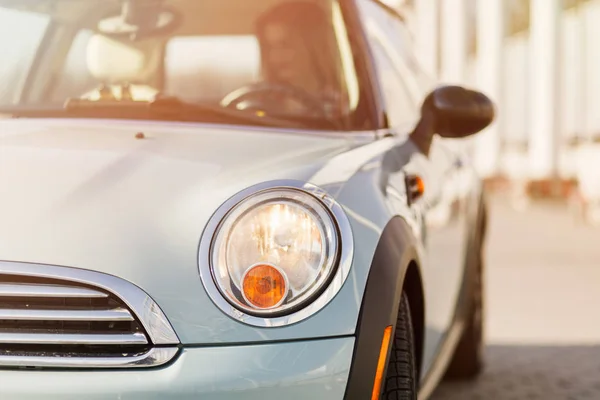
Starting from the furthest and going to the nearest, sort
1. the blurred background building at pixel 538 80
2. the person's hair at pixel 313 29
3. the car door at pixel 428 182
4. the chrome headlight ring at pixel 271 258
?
the blurred background building at pixel 538 80 < the person's hair at pixel 313 29 < the car door at pixel 428 182 < the chrome headlight ring at pixel 271 258

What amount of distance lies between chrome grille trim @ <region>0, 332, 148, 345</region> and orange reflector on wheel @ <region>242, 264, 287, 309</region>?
9.1 inches

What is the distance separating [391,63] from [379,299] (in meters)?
1.61

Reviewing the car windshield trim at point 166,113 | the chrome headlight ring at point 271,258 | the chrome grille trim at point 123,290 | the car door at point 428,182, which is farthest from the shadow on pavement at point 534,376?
the chrome grille trim at point 123,290

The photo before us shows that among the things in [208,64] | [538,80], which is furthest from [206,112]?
[538,80]

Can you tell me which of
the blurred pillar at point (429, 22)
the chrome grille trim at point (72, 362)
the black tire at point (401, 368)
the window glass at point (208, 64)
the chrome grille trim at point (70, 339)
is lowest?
the black tire at point (401, 368)

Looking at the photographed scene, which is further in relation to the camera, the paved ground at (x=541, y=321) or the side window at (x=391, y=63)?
the paved ground at (x=541, y=321)

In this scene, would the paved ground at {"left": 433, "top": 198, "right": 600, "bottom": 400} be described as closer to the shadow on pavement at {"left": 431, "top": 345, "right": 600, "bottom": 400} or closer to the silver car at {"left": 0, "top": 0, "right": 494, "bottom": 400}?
the shadow on pavement at {"left": 431, "top": 345, "right": 600, "bottom": 400}

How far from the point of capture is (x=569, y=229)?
14.5m

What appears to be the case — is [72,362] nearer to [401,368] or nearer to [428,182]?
[401,368]

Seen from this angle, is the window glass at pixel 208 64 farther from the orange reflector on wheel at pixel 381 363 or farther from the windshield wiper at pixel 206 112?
the orange reflector on wheel at pixel 381 363

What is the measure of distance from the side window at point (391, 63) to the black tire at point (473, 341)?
904 mm

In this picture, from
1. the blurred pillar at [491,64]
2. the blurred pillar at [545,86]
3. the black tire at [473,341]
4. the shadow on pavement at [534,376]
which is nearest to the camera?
the shadow on pavement at [534,376]

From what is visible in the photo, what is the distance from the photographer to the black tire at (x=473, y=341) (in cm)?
460

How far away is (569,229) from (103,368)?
1304 centimetres
